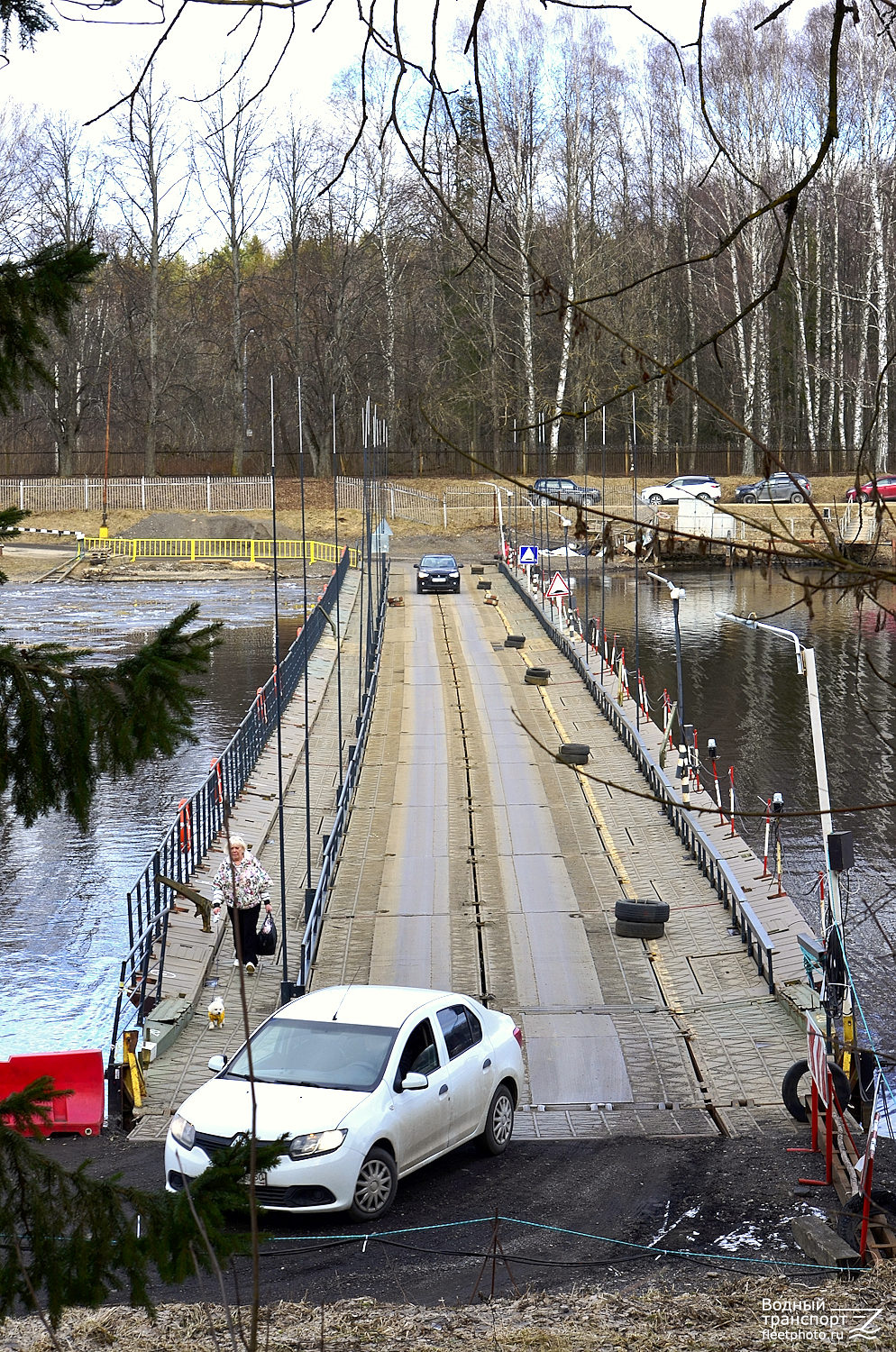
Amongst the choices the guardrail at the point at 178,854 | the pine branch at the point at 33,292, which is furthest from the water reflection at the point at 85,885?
the pine branch at the point at 33,292

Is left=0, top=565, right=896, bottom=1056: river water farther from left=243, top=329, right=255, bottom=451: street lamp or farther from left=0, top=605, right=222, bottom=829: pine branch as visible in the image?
left=243, top=329, right=255, bottom=451: street lamp

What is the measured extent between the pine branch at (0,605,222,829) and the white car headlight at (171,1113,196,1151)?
5.99 meters

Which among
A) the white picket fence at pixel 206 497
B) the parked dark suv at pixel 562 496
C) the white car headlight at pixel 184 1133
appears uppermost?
the white picket fence at pixel 206 497

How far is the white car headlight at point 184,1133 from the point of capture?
1057cm

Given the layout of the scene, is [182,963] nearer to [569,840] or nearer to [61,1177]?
[569,840]

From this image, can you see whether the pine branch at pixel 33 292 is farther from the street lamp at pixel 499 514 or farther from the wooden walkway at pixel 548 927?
the street lamp at pixel 499 514

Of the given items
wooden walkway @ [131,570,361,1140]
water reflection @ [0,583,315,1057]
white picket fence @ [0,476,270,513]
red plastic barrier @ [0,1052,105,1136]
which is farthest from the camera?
white picket fence @ [0,476,270,513]

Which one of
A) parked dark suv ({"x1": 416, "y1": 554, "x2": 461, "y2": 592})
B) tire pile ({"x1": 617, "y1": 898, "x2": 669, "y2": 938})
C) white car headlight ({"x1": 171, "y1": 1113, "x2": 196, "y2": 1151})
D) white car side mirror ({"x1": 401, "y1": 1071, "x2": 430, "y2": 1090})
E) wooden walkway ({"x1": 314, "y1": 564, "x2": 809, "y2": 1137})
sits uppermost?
parked dark suv ({"x1": 416, "y1": 554, "x2": 461, "y2": 592})

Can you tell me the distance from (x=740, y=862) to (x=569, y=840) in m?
2.96

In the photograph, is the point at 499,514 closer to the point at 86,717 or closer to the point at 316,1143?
the point at 316,1143

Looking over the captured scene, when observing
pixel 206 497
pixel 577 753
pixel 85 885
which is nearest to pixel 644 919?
pixel 577 753

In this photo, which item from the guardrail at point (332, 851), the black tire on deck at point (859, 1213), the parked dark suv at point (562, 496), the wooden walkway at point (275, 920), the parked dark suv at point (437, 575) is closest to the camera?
the parked dark suv at point (562, 496)

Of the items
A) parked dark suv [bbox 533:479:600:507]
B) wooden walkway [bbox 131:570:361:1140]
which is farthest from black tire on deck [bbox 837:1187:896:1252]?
parked dark suv [bbox 533:479:600:507]

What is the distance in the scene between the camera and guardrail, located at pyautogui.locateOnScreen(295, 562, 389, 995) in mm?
16047
